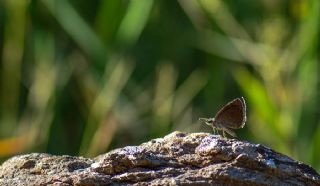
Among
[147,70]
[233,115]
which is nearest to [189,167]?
[233,115]

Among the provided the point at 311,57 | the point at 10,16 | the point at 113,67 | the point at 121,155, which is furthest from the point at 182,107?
the point at 121,155

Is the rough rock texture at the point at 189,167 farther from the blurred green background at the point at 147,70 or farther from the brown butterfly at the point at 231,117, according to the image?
the blurred green background at the point at 147,70

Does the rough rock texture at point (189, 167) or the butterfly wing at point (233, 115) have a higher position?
the butterfly wing at point (233, 115)

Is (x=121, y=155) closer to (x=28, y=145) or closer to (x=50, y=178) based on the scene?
(x=50, y=178)

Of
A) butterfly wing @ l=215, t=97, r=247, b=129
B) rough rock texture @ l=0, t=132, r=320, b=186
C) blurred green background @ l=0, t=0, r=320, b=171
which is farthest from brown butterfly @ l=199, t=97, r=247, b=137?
blurred green background @ l=0, t=0, r=320, b=171

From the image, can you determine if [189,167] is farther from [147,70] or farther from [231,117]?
[147,70]

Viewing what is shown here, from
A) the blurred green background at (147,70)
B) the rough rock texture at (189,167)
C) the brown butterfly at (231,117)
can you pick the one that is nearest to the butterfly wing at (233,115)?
the brown butterfly at (231,117)

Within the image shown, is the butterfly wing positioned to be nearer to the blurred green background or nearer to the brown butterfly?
the brown butterfly
